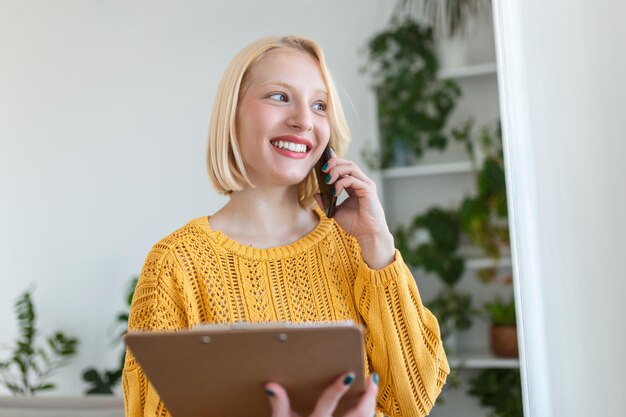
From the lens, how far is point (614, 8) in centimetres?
144

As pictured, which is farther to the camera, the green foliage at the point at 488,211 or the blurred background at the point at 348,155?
the green foliage at the point at 488,211

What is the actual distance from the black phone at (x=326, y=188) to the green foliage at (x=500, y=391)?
2.06m

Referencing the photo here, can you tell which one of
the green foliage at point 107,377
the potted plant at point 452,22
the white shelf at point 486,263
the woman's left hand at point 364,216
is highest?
the potted plant at point 452,22

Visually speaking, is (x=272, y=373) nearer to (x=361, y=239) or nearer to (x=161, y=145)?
(x=361, y=239)

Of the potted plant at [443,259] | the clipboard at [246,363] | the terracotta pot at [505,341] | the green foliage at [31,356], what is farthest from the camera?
the green foliage at [31,356]

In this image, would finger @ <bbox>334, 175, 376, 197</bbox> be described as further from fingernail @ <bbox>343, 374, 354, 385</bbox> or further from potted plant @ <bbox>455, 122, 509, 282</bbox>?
potted plant @ <bbox>455, 122, 509, 282</bbox>

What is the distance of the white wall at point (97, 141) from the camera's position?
3.75 m

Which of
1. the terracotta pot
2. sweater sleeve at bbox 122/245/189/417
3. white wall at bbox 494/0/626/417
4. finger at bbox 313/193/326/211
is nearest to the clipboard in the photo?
sweater sleeve at bbox 122/245/189/417

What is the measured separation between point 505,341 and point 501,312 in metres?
0.12

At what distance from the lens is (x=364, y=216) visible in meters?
1.39

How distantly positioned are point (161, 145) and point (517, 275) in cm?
252

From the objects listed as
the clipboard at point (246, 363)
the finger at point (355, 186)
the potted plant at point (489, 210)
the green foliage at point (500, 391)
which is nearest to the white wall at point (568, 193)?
the finger at point (355, 186)

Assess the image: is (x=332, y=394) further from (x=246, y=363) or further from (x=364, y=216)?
(x=364, y=216)

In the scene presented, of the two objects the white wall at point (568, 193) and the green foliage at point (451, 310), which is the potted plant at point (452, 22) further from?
the white wall at point (568, 193)
